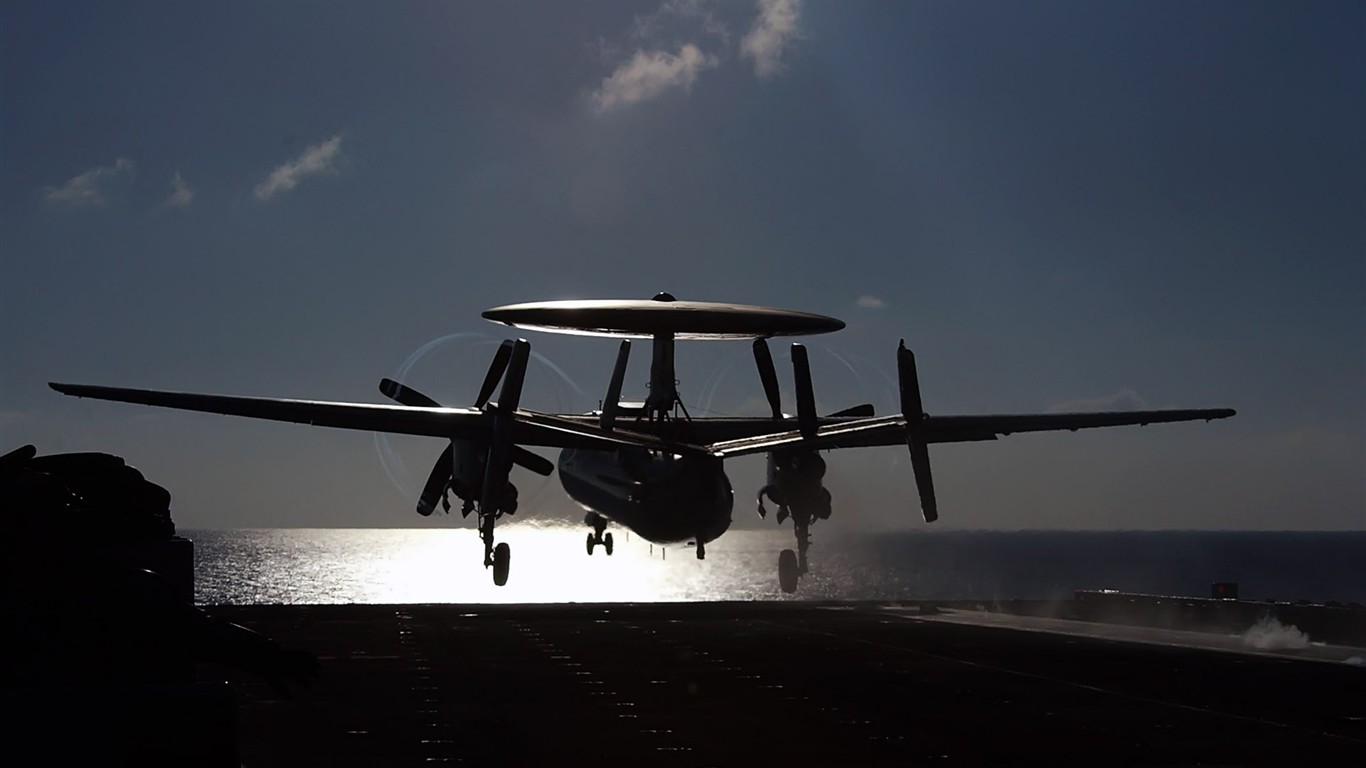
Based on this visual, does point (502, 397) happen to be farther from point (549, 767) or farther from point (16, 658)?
point (16, 658)

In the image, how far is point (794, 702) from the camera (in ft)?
71.5

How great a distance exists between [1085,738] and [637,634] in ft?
63.2

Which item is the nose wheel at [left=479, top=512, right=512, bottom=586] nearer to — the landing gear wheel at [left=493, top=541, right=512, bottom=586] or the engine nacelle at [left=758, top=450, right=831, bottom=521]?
the landing gear wheel at [left=493, top=541, right=512, bottom=586]

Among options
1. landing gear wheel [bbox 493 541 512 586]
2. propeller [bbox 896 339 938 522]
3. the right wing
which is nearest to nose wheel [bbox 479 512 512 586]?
landing gear wheel [bbox 493 541 512 586]

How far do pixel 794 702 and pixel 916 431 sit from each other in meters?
17.9

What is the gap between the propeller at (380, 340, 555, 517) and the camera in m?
45.5

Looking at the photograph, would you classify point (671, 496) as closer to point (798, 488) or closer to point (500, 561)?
point (500, 561)

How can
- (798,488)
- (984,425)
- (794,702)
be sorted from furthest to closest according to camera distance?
(798,488) → (984,425) → (794,702)

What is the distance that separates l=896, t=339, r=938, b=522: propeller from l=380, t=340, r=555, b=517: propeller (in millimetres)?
12770

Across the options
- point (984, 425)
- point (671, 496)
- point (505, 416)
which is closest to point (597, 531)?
point (671, 496)

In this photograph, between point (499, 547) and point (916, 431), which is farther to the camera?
point (499, 547)

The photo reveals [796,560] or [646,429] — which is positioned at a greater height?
[646,429]

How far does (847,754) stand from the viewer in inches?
655

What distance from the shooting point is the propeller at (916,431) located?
126 feet
